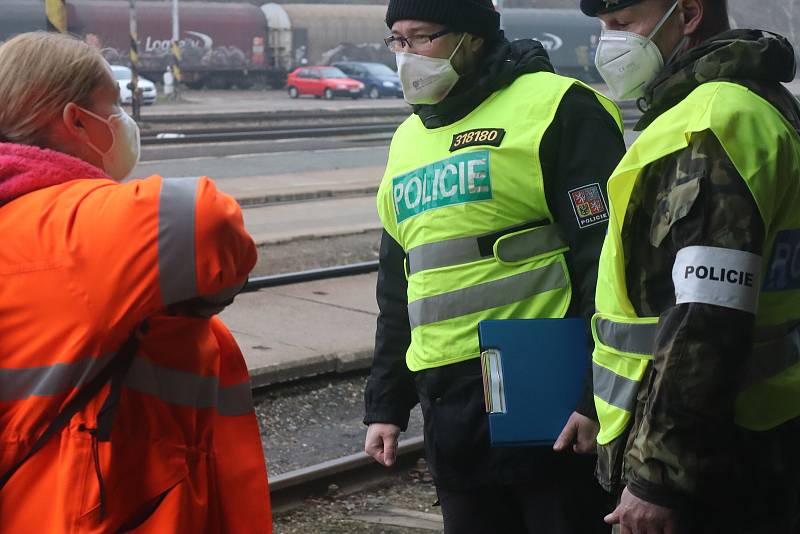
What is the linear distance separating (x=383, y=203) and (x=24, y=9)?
1528 inches

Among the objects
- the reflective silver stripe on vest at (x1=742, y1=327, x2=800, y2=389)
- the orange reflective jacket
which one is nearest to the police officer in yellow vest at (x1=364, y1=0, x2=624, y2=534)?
the reflective silver stripe on vest at (x1=742, y1=327, x2=800, y2=389)

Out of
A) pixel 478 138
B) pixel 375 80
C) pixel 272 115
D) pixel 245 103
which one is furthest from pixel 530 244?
pixel 375 80

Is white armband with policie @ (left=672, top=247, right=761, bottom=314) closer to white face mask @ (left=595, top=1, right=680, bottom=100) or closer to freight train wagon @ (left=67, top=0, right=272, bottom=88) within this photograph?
white face mask @ (left=595, top=1, right=680, bottom=100)

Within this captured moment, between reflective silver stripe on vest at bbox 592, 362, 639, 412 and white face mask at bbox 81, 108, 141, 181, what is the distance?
3.43 feet

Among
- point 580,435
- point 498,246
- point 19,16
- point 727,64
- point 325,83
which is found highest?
point 727,64

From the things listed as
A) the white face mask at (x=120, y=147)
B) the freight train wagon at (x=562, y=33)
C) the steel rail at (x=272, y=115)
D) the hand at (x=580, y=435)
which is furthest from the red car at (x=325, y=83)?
the white face mask at (x=120, y=147)

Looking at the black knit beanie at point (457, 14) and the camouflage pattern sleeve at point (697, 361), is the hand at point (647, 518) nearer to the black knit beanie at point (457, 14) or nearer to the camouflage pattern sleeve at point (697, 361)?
the camouflage pattern sleeve at point (697, 361)

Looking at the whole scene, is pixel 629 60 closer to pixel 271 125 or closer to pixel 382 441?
pixel 382 441

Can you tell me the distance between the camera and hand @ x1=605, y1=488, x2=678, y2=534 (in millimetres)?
2104

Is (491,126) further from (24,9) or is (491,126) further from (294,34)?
(294,34)

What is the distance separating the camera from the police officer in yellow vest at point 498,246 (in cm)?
282

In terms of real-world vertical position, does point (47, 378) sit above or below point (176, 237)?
below

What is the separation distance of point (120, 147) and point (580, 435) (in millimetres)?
1206

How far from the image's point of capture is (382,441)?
3242mm
